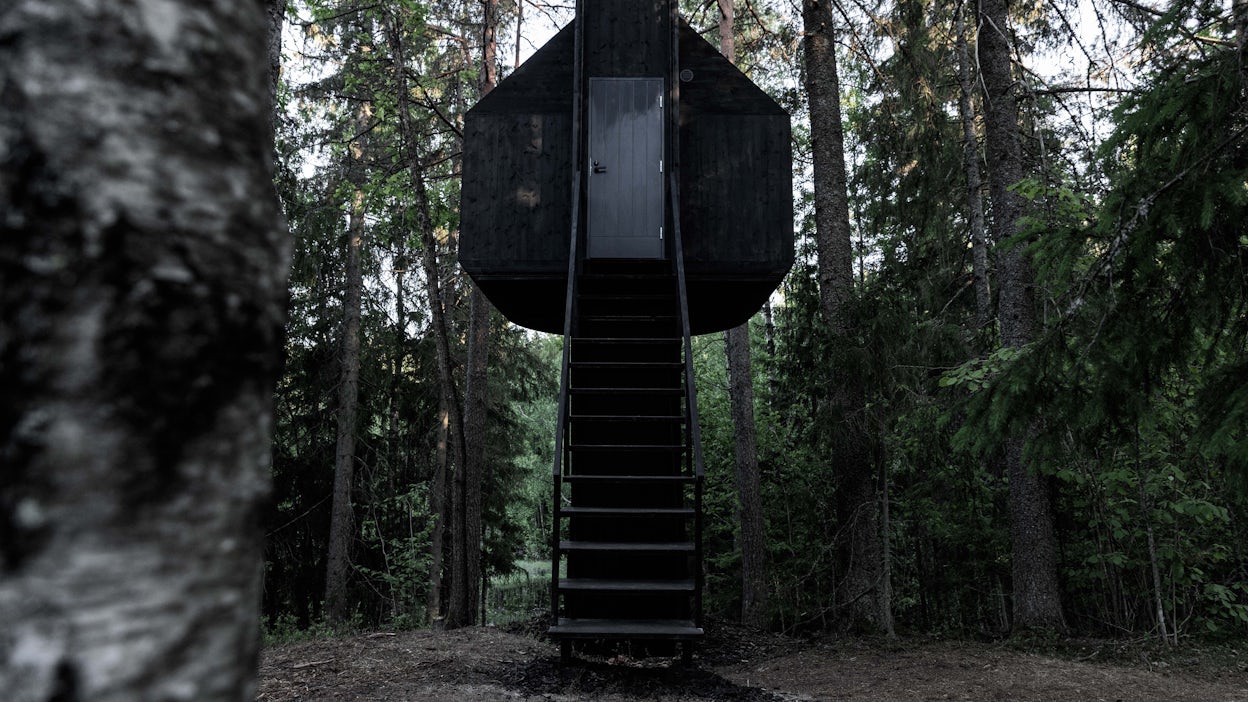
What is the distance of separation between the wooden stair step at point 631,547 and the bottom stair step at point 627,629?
17.4 inches

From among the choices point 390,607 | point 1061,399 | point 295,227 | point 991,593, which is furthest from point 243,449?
point 390,607

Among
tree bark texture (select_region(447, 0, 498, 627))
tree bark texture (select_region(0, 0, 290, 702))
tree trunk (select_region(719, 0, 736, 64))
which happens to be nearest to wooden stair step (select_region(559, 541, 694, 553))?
tree bark texture (select_region(447, 0, 498, 627))

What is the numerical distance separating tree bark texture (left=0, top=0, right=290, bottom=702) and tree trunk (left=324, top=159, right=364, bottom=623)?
12.3 metres

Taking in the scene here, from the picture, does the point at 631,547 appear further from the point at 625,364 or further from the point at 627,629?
the point at 625,364

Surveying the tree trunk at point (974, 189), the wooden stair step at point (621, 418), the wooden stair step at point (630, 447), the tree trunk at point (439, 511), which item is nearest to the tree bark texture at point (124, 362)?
the wooden stair step at point (630, 447)

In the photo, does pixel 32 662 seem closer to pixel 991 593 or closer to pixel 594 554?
pixel 594 554

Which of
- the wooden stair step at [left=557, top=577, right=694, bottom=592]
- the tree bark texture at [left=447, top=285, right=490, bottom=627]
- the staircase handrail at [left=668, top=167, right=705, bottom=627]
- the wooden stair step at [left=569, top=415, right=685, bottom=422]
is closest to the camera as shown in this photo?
the staircase handrail at [left=668, top=167, right=705, bottom=627]

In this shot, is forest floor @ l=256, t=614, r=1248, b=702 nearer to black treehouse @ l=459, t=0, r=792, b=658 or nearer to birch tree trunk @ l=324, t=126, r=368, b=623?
black treehouse @ l=459, t=0, r=792, b=658

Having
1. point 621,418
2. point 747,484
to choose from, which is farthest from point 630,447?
point 747,484

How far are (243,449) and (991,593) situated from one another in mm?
15854

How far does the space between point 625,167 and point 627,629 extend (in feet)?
16.4

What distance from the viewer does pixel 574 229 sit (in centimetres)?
695

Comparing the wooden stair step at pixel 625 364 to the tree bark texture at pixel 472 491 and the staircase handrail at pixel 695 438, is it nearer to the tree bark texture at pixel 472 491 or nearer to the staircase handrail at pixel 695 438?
the staircase handrail at pixel 695 438

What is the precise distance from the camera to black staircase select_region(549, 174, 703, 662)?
16.0 ft
